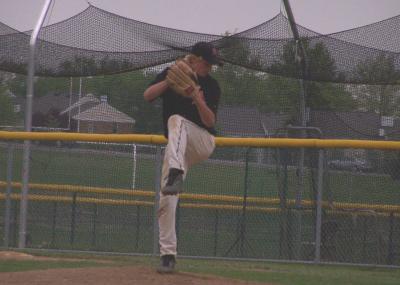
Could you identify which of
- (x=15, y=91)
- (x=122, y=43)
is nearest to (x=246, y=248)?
(x=122, y=43)

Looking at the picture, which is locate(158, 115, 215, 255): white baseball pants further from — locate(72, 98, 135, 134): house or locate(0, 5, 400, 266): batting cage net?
locate(72, 98, 135, 134): house

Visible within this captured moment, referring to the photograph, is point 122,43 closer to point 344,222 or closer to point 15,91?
point 15,91

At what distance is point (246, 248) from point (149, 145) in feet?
5.28

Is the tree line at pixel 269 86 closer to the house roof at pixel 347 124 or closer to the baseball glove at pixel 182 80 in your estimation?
the house roof at pixel 347 124

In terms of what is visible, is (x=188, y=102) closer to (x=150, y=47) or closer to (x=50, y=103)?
(x=150, y=47)

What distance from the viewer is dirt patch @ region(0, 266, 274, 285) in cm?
611

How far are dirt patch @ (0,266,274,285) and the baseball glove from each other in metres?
1.36

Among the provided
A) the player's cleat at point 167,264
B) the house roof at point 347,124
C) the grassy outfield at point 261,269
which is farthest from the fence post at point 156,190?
the player's cleat at point 167,264

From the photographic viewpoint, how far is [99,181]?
400 inches

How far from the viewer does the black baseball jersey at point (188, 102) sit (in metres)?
6.61

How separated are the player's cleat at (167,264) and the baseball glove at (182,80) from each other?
→ 50.0 inches

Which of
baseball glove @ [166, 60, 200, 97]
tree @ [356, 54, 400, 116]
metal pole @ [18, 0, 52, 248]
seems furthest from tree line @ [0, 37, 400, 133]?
baseball glove @ [166, 60, 200, 97]

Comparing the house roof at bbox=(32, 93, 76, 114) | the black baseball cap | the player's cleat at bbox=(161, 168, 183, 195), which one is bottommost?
the player's cleat at bbox=(161, 168, 183, 195)

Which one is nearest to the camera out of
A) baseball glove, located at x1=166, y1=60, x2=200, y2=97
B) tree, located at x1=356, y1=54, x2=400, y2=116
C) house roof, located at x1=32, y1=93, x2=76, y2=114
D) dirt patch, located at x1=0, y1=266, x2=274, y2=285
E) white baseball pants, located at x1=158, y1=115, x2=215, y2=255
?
dirt patch, located at x1=0, y1=266, x2=274, y2=285
